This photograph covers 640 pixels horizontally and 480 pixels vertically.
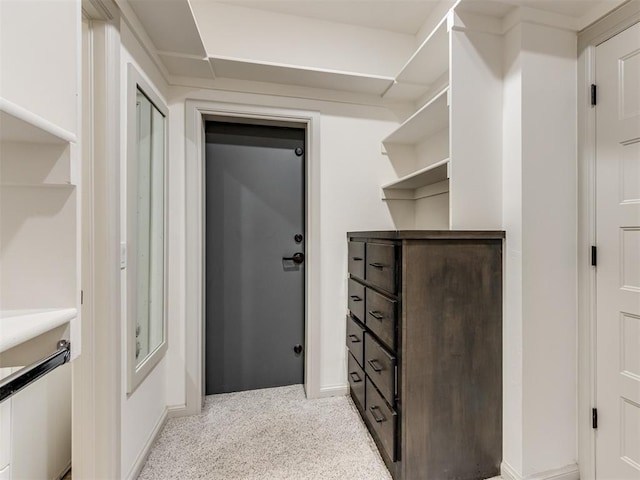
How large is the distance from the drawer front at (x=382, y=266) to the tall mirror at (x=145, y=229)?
4.00 feet

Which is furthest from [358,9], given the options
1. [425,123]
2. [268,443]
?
[268,443]

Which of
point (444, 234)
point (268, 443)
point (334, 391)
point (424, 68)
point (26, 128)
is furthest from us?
point (334, 391)

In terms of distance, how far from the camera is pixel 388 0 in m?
1.98

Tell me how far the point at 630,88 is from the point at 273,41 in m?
1.95

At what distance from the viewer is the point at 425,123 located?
1.91 m

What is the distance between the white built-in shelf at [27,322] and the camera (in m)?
0.53

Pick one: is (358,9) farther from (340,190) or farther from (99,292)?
(99,292)

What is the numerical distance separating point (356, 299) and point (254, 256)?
33.3 inches

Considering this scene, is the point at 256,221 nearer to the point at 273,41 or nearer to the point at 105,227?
the point at 105,227

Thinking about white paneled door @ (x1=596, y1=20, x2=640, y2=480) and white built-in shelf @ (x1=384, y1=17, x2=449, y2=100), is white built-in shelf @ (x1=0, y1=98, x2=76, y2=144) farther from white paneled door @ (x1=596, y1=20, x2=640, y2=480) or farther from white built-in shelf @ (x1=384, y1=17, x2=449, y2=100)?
white paneled door @ (x1=596, y1=20, x2=640, y2=480)

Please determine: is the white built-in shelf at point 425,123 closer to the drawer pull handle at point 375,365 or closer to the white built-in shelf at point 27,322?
the drawer pull handle at point 375,365

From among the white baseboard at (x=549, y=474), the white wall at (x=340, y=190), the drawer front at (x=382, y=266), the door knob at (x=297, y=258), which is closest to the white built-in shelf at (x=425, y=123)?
the white wall at (x=340, y=190)

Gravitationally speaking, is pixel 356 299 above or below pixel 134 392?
above

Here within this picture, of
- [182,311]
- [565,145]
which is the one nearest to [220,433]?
[182,311]
